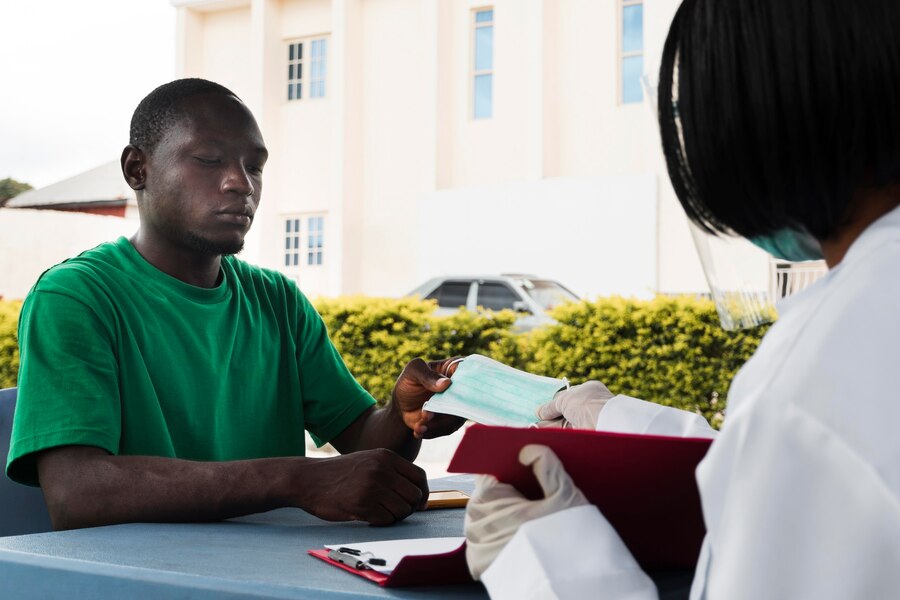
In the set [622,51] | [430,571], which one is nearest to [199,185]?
[430,571]

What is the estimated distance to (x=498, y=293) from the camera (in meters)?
13.0

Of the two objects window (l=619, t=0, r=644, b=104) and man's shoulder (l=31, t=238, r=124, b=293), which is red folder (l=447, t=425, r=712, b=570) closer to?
man's shoulder (l=31, t=238, r=124, b=293)

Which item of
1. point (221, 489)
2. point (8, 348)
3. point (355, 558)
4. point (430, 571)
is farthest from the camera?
point (8, 348)

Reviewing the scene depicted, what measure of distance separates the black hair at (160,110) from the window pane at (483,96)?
13.8 meters

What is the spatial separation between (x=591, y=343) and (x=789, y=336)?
6.86 meters

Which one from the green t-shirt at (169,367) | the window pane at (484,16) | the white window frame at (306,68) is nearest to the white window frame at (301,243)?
the white window frame at (306,68)

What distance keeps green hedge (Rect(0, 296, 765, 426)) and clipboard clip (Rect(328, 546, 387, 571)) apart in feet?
20.5

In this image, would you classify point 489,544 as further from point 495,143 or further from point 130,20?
point 130,20

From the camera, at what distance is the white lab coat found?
0.75 meters

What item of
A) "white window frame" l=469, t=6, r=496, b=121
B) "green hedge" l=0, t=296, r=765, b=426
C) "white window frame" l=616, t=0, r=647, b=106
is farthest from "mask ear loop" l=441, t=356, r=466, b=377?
"white window frame" l=469, t=6, r=496, b=121

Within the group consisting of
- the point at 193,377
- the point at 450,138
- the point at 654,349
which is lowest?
the point at 654,349

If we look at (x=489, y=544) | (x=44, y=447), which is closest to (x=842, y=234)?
(x=489, y=544)

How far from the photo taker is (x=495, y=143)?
1555 centimetres

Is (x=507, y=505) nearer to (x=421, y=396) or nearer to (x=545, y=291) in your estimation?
(x=421, y=396)
